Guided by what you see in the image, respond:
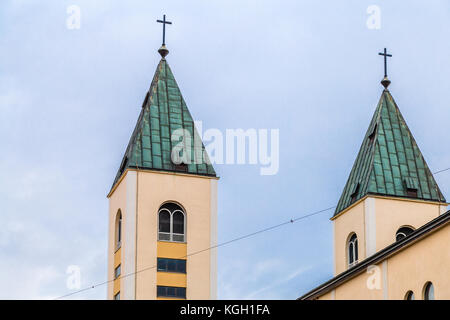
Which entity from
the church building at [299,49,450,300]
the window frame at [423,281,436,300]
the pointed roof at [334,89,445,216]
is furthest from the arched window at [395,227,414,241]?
the window frame at [423,281,436,300]

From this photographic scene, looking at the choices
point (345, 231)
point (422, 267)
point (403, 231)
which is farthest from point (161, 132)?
point (422, 267)

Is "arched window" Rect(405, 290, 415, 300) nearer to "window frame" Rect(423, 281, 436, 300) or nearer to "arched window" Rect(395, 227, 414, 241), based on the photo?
"window frame" Rect(423, 281, 436, 300)

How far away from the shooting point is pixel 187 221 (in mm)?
45250

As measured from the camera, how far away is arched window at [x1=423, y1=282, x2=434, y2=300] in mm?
30141

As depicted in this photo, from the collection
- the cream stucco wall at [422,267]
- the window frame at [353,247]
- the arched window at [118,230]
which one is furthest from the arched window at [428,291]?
the arched window at [118,230]

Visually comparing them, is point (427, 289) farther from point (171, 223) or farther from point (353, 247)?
point (353, 247)

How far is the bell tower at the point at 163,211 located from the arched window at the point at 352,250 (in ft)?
20.0

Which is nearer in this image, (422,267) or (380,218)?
(422,267)

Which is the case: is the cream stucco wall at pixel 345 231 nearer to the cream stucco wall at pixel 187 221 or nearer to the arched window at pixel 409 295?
the cream stucco wall at pixel 187 221

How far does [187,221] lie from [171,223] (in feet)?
2.03

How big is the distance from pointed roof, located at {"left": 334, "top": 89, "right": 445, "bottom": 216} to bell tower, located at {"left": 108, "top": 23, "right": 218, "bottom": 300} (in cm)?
620
